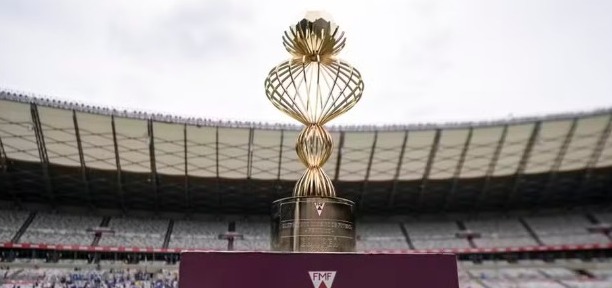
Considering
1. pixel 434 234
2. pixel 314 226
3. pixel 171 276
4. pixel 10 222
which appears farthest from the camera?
pixel 434 234

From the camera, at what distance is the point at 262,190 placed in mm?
→ 41250

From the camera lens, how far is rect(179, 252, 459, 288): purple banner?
21.6 ft

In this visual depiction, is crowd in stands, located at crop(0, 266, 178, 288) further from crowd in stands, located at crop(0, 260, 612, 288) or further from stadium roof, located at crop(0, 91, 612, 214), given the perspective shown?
stadium roof, located at crop(0, 91, 612, 214)

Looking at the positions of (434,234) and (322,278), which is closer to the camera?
(322,278)

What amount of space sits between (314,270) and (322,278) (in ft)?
0.50

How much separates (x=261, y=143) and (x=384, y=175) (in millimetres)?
10278

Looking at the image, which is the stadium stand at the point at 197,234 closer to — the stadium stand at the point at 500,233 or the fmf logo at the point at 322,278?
the stadium stand at the point at 500,233

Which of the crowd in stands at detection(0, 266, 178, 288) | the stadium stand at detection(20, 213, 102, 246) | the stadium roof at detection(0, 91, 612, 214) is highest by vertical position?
the stadium roof at detection(0, 91, 612, 214)

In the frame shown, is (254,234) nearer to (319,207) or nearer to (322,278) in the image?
(319,207)

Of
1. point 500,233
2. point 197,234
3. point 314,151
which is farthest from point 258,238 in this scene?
point 314,151

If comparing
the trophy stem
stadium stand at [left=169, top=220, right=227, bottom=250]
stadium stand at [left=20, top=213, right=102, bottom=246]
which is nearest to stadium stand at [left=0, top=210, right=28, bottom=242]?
stadium stand at [left=20, top=213, right=102, bottom=246]

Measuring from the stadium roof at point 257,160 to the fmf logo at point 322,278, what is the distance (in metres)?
29.2

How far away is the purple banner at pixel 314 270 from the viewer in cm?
659

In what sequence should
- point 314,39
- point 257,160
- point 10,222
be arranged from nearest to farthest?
point 314,39
point 10,222
point 257,160
